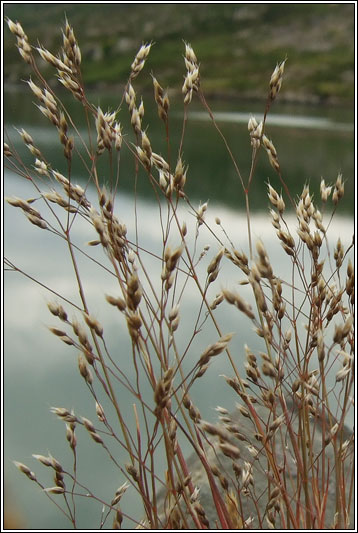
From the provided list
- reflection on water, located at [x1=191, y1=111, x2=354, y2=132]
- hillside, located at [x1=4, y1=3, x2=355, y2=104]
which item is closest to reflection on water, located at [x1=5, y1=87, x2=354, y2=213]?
reflection on water, located at [x1=191, y1=111, x2=354, y2=132]

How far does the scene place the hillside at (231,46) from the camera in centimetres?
4034

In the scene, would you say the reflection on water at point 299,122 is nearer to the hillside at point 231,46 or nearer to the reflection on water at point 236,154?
the reflection on water at point 236,154

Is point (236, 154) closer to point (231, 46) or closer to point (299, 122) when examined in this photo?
point (299, 122)

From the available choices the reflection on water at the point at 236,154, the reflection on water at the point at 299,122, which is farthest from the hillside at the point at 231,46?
the reflection on water at the point at 236,154

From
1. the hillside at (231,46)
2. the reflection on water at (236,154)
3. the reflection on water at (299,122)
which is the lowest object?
the reflection on water at (236,154)

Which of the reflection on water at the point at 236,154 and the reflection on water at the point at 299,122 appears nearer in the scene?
the reflection on water at the point at 236,154

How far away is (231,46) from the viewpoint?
5547 cm

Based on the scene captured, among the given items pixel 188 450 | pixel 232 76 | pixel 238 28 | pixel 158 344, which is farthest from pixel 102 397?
pixel 238 28

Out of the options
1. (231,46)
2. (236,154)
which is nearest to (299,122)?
(236,154)

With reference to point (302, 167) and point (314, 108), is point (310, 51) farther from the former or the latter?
point (302, 167)

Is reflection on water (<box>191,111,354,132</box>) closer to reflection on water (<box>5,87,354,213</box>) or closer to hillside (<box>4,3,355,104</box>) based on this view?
reflection on water (<box>5,87,354,213</box>)

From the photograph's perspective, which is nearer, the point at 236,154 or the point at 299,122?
the point at 236,154

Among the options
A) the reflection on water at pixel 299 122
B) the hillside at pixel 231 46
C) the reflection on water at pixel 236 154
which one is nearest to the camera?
the reflection on water at pixel 236 154

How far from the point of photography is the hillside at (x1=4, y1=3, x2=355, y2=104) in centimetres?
4034
